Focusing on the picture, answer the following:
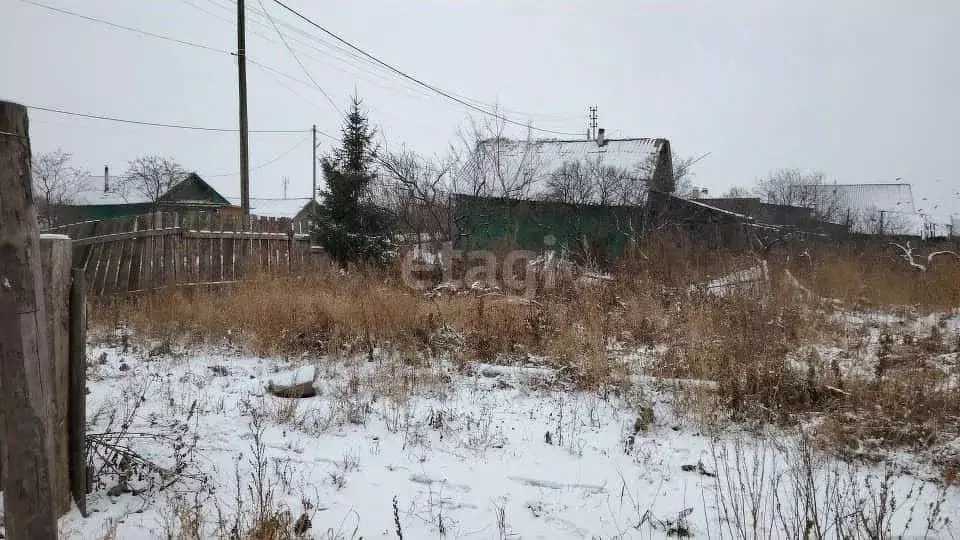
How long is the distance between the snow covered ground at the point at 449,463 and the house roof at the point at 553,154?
10918 mm

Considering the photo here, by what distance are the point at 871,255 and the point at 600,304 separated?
326 inches

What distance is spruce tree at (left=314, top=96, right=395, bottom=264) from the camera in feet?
38.3

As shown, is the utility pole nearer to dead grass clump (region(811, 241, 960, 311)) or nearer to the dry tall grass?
the dry tall grass

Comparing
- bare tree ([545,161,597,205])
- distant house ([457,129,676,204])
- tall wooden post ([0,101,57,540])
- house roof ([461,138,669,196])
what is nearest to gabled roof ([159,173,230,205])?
house roof ([461,138,669,196])

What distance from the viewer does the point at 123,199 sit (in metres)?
34.1

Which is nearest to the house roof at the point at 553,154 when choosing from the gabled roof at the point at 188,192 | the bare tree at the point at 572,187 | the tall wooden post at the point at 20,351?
the bare tree at the point at 572,187

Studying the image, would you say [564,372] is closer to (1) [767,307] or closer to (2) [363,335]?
(2) [363,335]

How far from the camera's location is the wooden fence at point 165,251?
8180 mm

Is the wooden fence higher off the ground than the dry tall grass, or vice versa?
the wooden fence

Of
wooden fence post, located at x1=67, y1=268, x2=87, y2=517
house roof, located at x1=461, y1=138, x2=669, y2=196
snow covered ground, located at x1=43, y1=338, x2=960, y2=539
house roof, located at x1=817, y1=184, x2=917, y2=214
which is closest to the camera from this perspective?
wooden fence post, located at x1=67, y1=268, x2=87, y2=517

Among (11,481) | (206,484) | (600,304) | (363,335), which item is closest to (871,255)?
(600,304)

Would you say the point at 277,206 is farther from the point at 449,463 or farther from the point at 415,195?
the point at 449,463

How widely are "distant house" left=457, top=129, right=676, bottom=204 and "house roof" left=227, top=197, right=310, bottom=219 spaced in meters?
27.8

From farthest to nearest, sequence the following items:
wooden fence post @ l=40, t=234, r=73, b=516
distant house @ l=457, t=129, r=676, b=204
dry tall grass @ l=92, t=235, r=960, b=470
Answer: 1. distant house @ l=457, t=129, r=676, b=204
2. dry tall grass @ l=92, t=235, r=960, b=470
3. wooden fence post @ l=40, t=234, r=73, b=516
